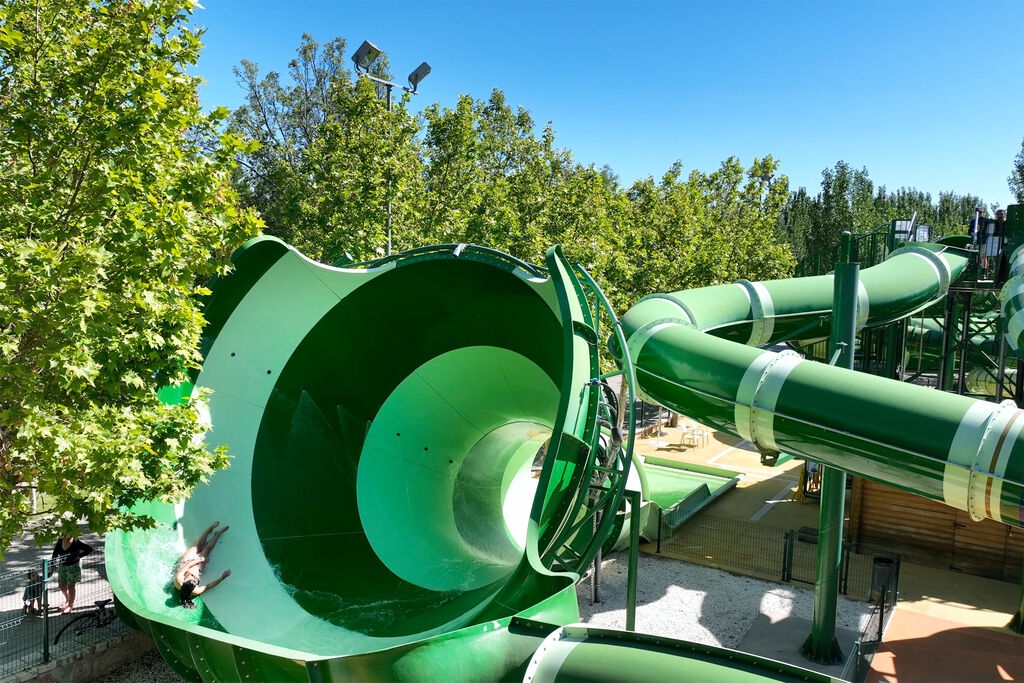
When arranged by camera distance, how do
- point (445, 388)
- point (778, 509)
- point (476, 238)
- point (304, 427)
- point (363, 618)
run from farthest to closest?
point (476, 238), point (778, 509), point (445, 388), point (304, 427), point (363, 618)

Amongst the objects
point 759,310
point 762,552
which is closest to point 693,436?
point 762,552

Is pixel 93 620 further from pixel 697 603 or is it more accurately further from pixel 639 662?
pixel 697 603

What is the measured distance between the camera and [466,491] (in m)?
10.8

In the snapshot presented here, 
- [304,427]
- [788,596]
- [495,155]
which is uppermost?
[495,155]

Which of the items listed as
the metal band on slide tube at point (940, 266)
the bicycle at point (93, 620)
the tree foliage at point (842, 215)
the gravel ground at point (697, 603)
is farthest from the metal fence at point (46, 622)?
the tree foliage at point (842, 215)

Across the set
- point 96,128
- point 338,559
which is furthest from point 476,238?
point 96,128

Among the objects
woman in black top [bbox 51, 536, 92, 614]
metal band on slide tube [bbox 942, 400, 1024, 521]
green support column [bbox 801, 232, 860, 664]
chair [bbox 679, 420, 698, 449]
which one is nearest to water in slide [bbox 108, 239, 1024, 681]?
metal band on slide tube [bbox 942, 400, 1024, 521]

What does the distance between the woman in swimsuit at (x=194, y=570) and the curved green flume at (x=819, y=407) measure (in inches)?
224

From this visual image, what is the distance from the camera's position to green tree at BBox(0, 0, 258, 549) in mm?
6375

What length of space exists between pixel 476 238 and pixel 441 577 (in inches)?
456

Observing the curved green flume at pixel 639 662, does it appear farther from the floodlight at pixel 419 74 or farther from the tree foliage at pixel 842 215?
the tree foliage at pixel 842 215

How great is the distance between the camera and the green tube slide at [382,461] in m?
7.32

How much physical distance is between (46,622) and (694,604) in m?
9.53

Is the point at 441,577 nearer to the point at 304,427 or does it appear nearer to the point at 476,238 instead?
the point at 304,427
